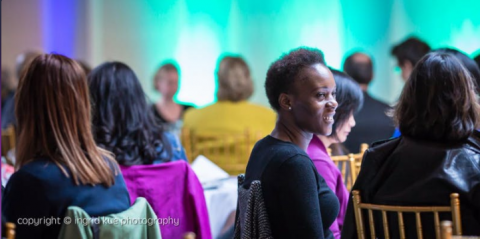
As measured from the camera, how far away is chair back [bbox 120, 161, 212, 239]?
2852 millimetres

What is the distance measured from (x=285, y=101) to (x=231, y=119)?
2.47m

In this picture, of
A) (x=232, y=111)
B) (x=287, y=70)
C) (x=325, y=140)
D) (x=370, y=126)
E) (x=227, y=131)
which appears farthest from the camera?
(x=232, y=111)

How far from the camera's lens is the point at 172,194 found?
9.55ft

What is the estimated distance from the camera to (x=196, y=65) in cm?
776

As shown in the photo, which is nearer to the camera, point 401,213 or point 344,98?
point 401,213

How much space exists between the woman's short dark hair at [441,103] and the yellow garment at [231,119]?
242cm

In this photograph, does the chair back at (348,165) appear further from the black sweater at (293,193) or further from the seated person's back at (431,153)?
the black sweater at (293,193)

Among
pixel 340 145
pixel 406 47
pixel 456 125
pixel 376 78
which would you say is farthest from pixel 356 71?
pixel 376 78

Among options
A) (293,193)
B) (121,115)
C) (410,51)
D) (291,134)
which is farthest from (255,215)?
(410,51)

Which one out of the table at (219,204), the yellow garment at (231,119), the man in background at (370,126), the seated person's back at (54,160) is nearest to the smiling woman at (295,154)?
the seated person's back at (54,160)

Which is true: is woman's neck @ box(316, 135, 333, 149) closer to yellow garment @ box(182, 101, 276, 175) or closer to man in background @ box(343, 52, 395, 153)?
man in background @ box(343, 52, 395, 153)

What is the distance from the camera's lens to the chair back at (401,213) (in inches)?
79.9

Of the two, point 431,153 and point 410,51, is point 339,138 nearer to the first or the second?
point 431,153

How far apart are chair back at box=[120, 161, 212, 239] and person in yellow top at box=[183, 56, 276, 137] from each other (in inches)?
67.2
